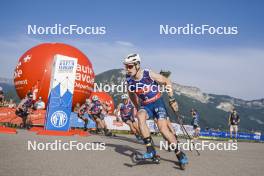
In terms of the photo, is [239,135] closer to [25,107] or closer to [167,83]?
[25,107]

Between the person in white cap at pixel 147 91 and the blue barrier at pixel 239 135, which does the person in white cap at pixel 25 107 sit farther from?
the blue barrier at pixel 239 135

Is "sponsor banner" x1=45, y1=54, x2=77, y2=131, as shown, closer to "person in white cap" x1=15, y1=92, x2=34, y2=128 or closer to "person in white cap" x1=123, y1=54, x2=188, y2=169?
"person in white cap" x1=15, y1=92, x2=34, y2=128

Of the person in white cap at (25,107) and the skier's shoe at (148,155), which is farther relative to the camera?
the person in white cap at (25,107)

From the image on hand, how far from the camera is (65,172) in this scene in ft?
18.0

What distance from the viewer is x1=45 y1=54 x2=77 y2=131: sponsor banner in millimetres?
14758

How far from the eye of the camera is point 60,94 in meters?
15.0

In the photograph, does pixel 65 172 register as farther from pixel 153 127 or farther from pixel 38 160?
pixel 153 127

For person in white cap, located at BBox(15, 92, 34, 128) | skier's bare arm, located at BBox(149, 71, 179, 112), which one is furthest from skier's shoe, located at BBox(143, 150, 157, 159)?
person in white cap, located at BBox(15, 92, 34, 128)

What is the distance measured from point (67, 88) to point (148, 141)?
8962 millimetres

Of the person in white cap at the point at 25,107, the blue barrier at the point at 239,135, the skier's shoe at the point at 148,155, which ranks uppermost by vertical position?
the person in white cap at the point at 25,107

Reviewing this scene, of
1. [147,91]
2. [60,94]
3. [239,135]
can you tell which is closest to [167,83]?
[147,91]

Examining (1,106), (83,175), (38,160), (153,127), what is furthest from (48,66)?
(83,175)

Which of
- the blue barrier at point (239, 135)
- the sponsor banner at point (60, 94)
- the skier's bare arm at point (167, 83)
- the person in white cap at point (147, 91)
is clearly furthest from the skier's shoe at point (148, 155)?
the blue barrier at point (239, 135)

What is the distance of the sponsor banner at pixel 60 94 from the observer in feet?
48.4
